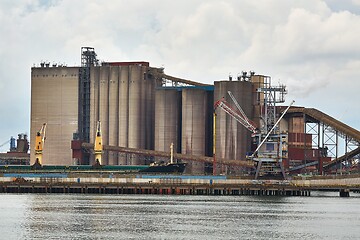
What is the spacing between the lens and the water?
10650cm

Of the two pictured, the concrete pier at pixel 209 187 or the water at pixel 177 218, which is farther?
the concrete pier at pixel 209 187

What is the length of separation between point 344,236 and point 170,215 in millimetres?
29315

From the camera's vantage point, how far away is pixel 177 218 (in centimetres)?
12538

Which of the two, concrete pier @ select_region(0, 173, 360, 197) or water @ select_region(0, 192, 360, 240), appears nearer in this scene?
water @ select_region(0, 192, 360, 240)

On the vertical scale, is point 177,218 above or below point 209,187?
below

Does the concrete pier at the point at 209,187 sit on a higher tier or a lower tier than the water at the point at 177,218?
higher

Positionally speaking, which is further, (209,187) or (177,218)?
(209,187)

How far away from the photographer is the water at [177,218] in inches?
4193

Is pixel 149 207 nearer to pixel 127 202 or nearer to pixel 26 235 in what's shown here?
pixel 127 202

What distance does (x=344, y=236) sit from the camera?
346ft

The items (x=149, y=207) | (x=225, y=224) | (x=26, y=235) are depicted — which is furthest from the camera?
(x=149, y=207)

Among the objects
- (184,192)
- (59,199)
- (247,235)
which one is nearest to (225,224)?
(247,235)

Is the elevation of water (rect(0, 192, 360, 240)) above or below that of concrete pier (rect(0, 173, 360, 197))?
below

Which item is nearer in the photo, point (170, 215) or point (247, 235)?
point (247, 235)
